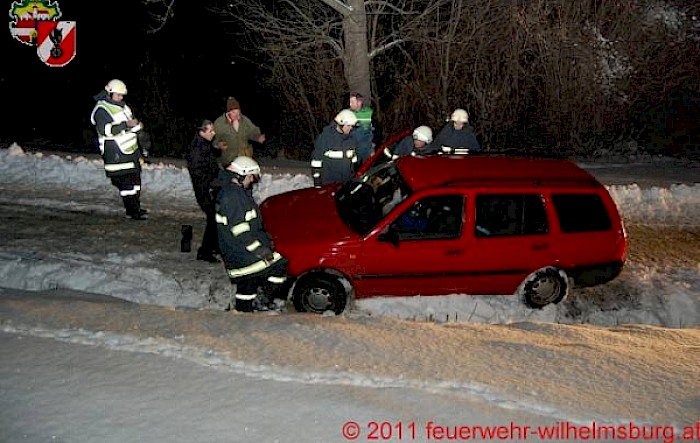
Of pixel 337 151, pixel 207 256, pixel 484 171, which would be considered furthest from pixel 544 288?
pixel 207 256

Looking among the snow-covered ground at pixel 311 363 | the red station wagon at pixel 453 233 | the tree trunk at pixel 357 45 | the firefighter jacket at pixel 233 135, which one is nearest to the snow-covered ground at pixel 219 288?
the snow-covered ground at pixel 311 363

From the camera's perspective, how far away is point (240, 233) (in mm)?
6625

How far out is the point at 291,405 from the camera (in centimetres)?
474

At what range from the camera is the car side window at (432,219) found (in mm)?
7523

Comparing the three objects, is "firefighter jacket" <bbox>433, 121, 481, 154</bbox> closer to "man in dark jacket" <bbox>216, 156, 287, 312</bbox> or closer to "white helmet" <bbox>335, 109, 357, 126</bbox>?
"white helmet" <bbox>335, 109, 357, 126</bbox>

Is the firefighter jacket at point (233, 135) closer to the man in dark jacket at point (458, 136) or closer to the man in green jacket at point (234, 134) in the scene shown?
the man in green jacket at point (234, 134)

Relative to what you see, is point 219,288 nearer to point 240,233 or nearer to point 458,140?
point 240,233

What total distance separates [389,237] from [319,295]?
0.92m

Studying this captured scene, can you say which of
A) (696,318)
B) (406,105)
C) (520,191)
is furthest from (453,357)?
(406,105)

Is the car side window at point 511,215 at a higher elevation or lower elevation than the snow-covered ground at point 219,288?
higher

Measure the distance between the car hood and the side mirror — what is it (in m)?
0.29

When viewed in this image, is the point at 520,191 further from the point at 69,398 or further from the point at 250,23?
the point at 250,23

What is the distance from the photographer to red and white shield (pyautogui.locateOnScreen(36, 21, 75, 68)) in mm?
20188

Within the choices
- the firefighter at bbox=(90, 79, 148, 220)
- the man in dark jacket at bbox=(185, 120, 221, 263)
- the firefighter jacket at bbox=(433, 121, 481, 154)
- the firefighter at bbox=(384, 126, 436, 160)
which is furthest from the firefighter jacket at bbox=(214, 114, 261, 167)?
the firefighter jacket at bbox=(433, 121, 481, 154)
